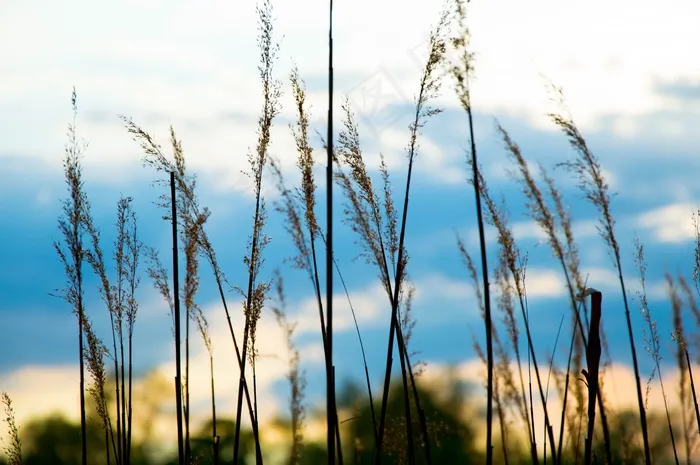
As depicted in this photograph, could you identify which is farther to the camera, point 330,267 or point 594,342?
point 330,267

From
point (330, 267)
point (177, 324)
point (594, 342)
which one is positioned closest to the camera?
point (594, 342)

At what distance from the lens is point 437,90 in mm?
3250

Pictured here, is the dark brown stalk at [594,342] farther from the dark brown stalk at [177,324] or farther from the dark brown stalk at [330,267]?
the dark brown stalk at [177,324]

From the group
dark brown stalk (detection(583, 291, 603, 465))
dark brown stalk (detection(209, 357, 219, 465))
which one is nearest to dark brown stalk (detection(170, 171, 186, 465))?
dark brown stalk (detection(209, 357, 219, 465))

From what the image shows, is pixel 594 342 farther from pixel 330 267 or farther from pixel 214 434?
pixel 214 434

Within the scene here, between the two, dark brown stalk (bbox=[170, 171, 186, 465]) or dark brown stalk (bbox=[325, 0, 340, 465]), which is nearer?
dark brown stalk (bbox=[325, 0, 340, 465])

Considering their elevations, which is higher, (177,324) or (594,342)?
(177,324)

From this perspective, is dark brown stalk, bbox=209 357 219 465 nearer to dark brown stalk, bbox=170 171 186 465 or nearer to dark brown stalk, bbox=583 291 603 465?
dark brown stalk, bbox=170 171 186 465

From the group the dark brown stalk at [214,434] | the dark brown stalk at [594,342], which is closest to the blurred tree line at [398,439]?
the dark brown stalk at [214,434]

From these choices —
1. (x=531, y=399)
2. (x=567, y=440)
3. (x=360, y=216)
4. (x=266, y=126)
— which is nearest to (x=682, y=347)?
(x=567, y=440)

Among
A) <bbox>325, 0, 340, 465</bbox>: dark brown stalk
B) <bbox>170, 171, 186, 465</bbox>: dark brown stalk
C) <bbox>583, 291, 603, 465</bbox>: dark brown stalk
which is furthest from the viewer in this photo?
<bbox>170, 171, 186, 465</bbox>: dark brown stalk

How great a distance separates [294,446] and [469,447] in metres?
2.51

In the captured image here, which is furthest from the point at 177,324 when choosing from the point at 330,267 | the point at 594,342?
the point at 594,342

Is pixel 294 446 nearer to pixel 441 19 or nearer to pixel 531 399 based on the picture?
pixel 531 399
